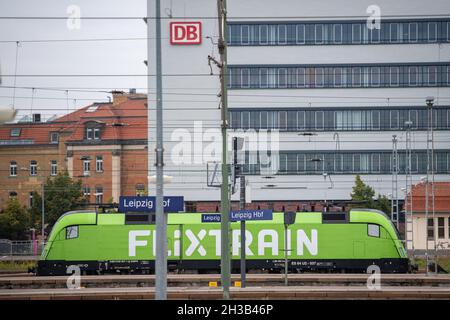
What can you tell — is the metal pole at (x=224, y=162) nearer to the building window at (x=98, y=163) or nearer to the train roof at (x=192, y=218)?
the train roof at (x=192, y=218)

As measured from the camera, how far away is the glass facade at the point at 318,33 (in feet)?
221

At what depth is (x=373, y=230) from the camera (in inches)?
1539

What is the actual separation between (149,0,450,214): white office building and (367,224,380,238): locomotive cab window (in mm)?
27484

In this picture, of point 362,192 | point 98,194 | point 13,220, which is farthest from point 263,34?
point 13,220

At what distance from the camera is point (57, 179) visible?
66750 mm

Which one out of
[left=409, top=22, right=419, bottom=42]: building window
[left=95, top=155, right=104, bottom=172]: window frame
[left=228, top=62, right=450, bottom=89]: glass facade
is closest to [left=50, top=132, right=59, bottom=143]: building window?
[left=95, top=155, right=104, bottom=172]: window frame

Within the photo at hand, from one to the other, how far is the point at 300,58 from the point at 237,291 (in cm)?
4369

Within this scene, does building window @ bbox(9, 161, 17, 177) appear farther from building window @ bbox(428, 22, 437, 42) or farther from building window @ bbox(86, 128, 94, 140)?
building window @ bbox(428, 22, 437, 42)

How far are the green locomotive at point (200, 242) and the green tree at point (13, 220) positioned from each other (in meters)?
29.2

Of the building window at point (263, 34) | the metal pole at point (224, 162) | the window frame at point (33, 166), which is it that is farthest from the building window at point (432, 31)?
the metal pole at point (224, 162)

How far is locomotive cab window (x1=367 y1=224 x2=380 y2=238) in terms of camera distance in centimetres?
3897

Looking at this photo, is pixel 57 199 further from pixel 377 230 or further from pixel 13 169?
pixel 377 230
